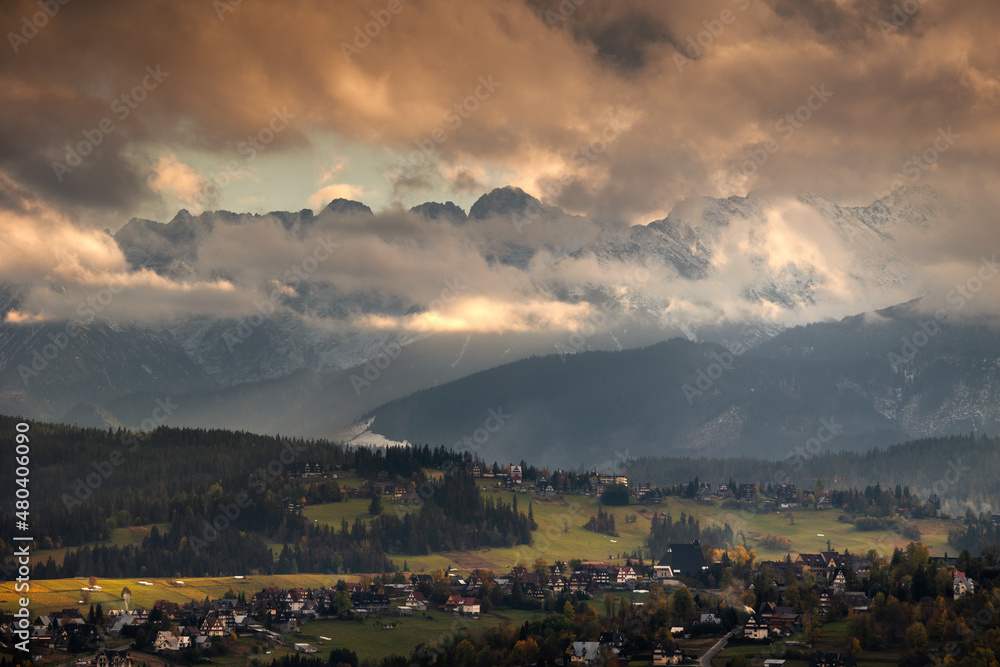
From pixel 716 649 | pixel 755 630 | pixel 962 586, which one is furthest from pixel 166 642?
pixel 962 586

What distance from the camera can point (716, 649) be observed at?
557ft

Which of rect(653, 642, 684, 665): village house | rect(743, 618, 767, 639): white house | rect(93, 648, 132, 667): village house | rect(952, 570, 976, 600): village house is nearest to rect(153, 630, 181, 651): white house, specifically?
rect(93, 648, 132, 667): village house

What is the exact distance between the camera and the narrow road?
161 meters

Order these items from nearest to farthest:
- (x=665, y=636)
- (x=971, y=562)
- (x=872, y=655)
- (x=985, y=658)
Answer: (x=985, y=658) → (x=872, y=655) → (x=665, y=636) → (x=971, y=562)

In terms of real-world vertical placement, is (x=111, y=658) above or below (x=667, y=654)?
below

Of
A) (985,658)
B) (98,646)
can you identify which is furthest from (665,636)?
(98,646)

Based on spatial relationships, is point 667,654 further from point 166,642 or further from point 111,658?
point 111,658

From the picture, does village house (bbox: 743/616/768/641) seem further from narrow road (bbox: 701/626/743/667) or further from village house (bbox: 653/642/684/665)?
village house (bbox: 653/642/684/665)

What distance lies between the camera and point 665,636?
17238 centimetres

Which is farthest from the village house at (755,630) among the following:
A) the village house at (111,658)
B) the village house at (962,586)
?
the village house at (111,658)

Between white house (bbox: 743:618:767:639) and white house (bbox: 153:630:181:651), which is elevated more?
white house (bbox: 743:618:767:639)

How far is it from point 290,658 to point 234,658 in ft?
32.3

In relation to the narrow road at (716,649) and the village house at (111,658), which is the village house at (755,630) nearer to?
the narrow road at (716,649)

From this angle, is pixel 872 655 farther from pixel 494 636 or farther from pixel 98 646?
pixel 98 646
